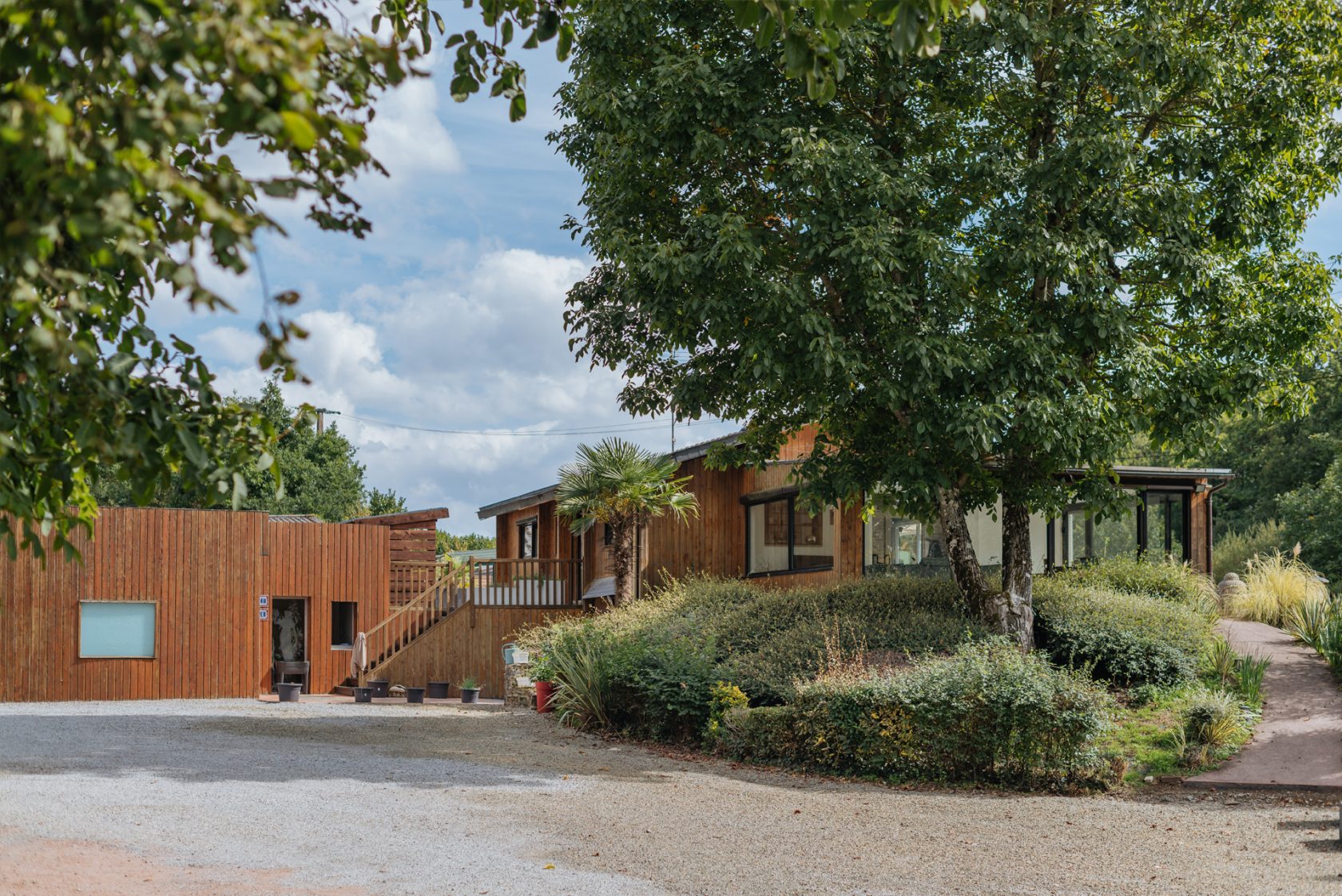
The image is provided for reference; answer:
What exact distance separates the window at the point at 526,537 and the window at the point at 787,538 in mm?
8433

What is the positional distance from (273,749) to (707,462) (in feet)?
22.4

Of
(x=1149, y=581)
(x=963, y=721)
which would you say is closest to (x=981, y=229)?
(x=963, y=721)

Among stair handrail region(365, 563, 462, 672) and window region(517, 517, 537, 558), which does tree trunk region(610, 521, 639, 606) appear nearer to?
stair handrail region(365, 563, 462, 672)

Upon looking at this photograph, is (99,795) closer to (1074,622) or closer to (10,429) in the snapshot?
(10,429)

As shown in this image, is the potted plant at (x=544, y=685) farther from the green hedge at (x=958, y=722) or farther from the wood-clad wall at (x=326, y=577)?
the wood-clad wall at (x=326, y=577)

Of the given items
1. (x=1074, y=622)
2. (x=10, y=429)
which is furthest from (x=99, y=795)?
(x=1074, y=622)

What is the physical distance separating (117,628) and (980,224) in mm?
16462

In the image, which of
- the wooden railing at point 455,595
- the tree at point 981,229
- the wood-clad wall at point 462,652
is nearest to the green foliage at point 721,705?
the tree at point 981,229

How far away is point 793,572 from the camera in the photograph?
71.7ft

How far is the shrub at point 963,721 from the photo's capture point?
11.3m

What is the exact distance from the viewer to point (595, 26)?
14094mm

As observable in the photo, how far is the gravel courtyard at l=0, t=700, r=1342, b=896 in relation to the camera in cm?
742

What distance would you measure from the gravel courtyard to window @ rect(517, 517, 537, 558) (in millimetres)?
16763

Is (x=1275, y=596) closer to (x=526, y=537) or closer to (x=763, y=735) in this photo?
(x=763, y=735)
